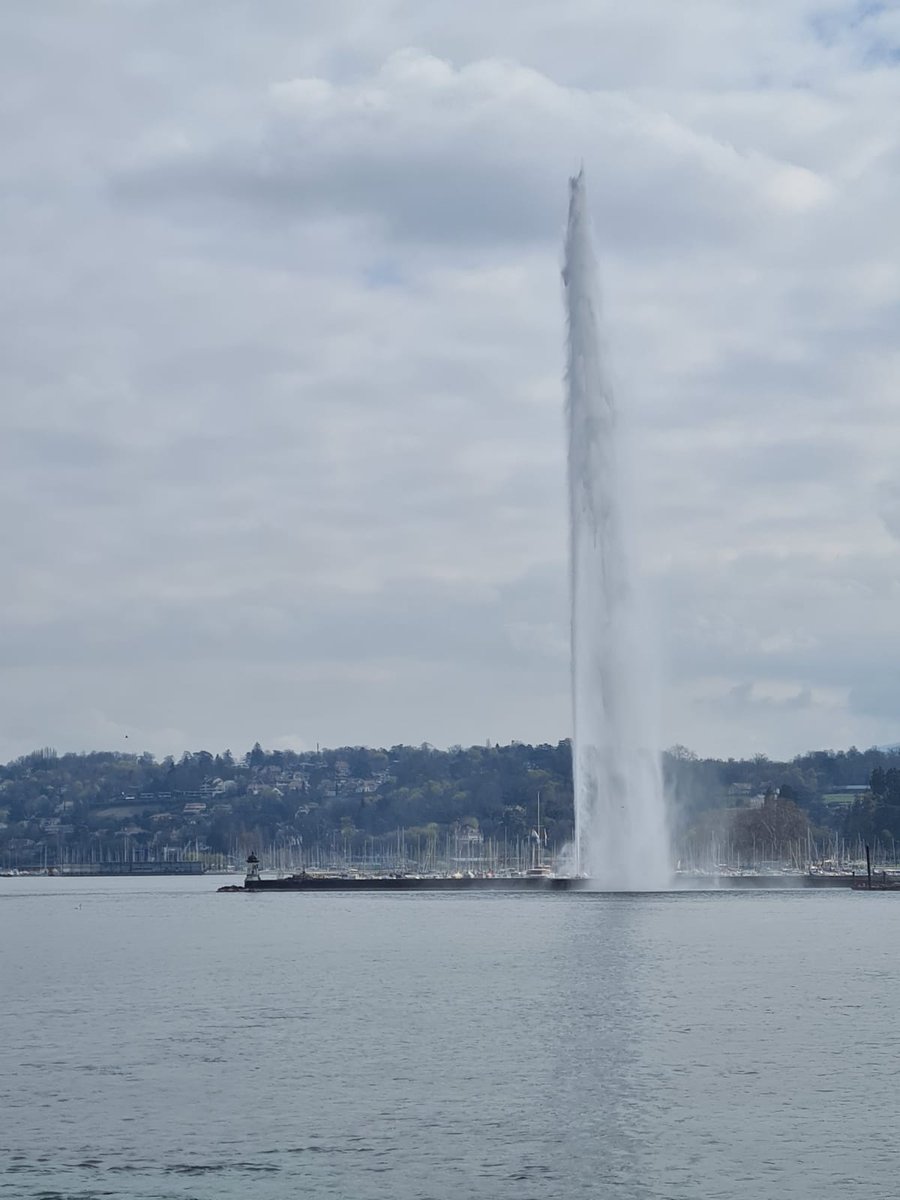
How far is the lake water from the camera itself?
3061 centimetres

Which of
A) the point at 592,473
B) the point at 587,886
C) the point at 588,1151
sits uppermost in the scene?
the point at 592,473

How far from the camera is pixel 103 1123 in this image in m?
35.5

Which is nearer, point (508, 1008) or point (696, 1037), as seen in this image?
point (696, 1037)

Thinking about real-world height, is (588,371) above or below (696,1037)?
above

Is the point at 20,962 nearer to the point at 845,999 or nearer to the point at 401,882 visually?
the point at 845,999

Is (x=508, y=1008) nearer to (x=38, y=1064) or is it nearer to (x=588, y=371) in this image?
(x=38, y=1064)

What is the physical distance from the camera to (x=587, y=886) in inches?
4542

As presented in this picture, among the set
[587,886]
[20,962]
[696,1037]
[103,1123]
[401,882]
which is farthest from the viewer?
[401,882]

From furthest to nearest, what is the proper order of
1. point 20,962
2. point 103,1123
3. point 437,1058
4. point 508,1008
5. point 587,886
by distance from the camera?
point 587,886, point 20,962, point 508,1008, point 437,1058, point 103,1123

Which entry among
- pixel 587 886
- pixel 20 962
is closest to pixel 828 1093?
pixel 20 962

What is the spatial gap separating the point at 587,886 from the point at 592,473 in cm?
2817

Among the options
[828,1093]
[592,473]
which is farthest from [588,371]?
[828,1093]

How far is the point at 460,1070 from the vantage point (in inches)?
1631

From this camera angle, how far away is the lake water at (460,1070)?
30.6m
